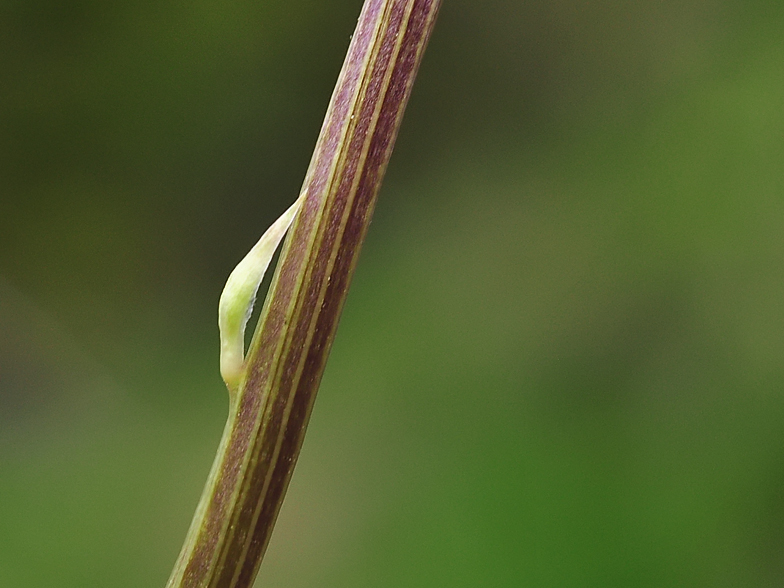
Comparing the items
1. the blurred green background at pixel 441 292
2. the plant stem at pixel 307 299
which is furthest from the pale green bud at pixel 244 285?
the blurred green background at pixel 441 292

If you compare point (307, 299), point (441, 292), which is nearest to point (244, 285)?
point (307, 299)

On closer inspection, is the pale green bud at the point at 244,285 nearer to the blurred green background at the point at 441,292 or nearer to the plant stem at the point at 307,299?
the plant stem at the point at 307,299

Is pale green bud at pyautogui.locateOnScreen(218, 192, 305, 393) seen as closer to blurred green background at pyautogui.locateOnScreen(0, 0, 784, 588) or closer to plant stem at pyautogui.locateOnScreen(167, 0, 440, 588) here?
plant stem at pyautogui.locateOnScreen(167, 0, 440, 588)

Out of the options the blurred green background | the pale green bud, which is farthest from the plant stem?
the blurred green background

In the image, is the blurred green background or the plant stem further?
the blurred green background

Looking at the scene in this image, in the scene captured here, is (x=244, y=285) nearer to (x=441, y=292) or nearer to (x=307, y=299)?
(x=307, y=299)

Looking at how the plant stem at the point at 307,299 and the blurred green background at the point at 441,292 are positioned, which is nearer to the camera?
the plant stem at the point at 307,299
